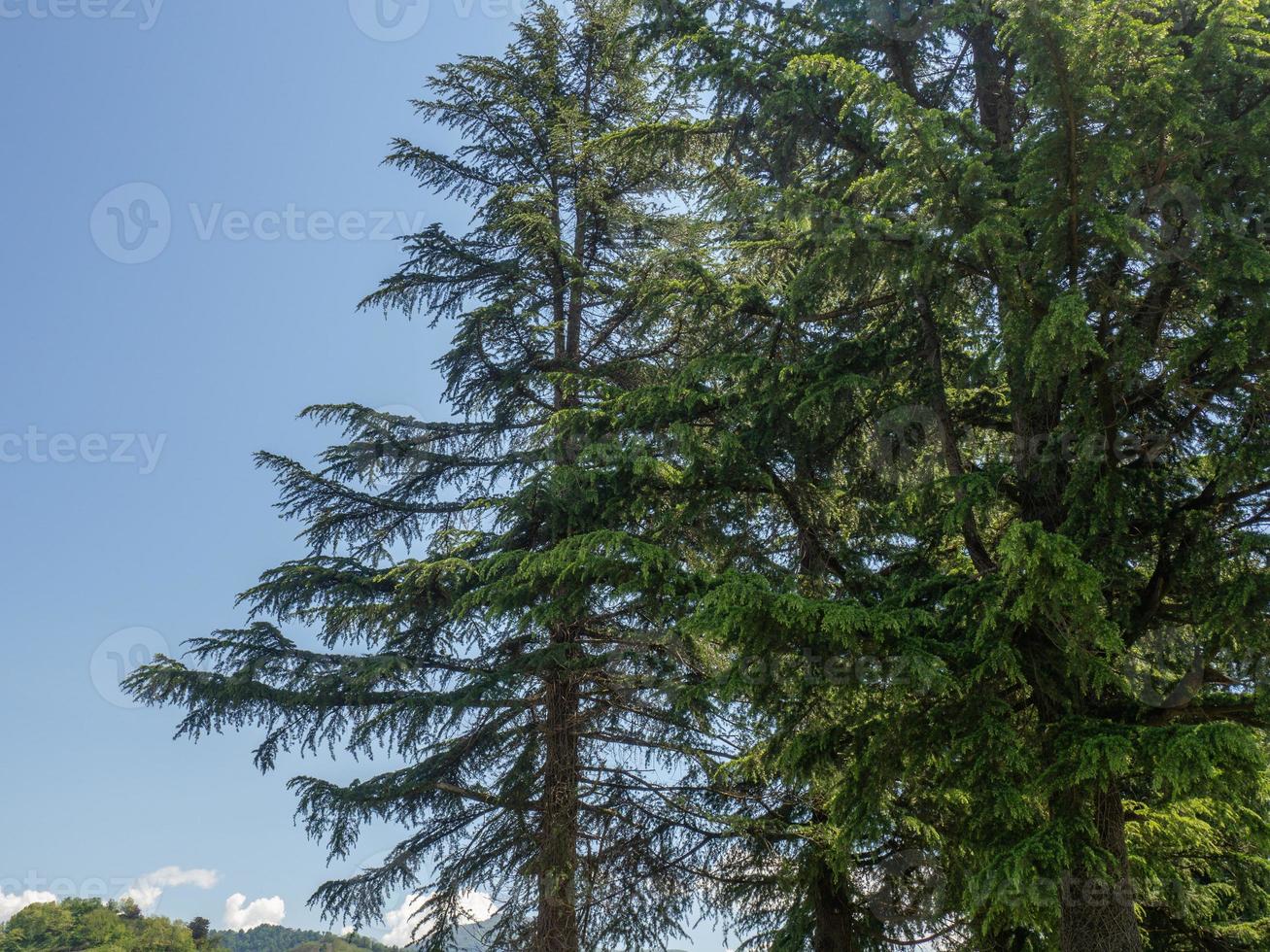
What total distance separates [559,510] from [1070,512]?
5035mm

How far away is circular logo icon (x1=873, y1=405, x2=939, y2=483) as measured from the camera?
26.6 ft

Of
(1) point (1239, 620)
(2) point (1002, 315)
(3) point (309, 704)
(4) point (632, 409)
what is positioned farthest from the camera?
(3) point (309, 704)

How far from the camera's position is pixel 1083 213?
6.00 m

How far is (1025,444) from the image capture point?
24.5 feet

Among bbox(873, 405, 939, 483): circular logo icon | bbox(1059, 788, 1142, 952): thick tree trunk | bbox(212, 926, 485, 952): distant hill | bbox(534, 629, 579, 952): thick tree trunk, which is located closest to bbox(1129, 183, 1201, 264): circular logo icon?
bbox(873, 405, 939, 483): circular logo icon

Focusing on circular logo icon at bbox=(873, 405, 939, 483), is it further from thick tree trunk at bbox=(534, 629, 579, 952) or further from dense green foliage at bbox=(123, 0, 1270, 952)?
thick tree trunk at bbox=(534, 629, 579, 952)

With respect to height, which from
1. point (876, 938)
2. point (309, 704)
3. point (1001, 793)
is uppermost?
point (309, 704)

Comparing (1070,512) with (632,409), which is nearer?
(1070,512)

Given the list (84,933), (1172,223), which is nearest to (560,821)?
(1172,223)

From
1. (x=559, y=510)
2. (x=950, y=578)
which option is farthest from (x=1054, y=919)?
(x=559, y=510)

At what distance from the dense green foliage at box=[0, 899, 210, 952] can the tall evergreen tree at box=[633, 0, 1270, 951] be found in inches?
2597

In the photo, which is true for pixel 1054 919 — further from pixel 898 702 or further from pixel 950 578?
pixel 950 578

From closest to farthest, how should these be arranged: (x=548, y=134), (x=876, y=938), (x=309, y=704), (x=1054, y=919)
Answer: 1. (x=1054, y=919)
2. (x=876, y=938)
3. (x=309, y=704)
4. (x=548, y=134)

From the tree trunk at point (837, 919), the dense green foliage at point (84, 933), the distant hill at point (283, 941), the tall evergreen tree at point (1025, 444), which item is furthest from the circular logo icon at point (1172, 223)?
the distant hill at point (283, 941)
